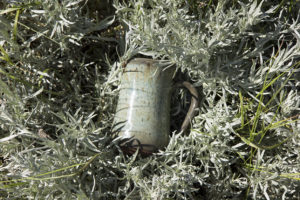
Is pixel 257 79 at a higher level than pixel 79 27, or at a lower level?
lower

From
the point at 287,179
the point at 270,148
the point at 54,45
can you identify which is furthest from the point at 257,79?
the point at 54,45

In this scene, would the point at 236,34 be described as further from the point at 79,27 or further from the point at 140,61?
the point at 79,27

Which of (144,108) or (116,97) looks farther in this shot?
(116,97)

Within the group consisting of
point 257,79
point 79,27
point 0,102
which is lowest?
point 0,102
